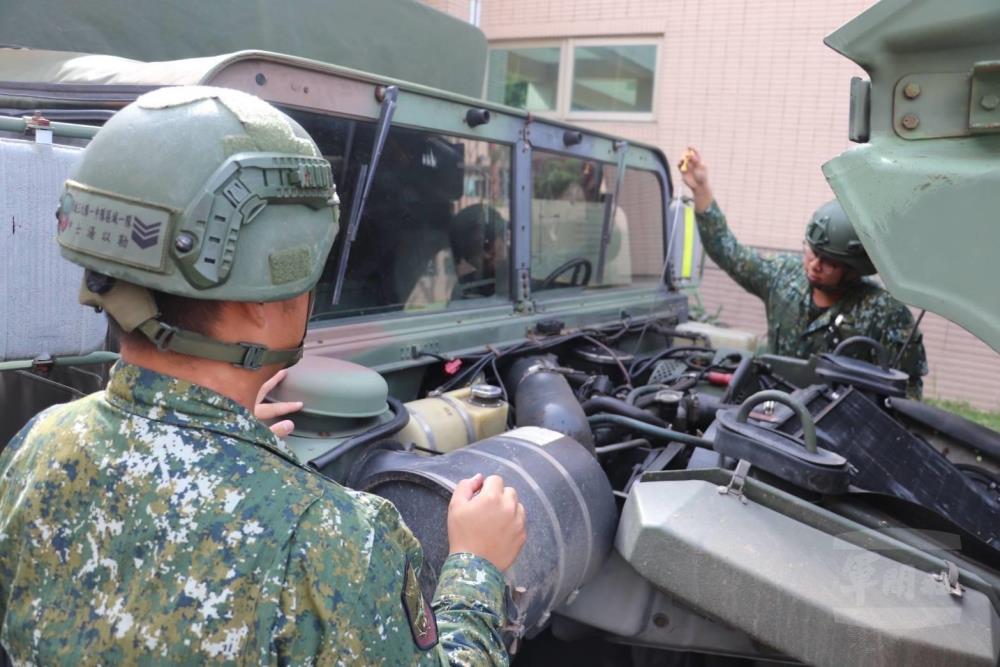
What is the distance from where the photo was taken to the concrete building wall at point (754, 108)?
7145 millimetres

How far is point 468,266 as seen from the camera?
3170mm

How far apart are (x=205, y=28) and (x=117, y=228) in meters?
2.26

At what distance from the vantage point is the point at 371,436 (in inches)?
85.5

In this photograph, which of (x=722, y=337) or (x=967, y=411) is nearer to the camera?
(x=722, y=337)

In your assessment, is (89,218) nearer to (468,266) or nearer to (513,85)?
(468,266)

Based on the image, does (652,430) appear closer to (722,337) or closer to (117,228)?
(117,228)

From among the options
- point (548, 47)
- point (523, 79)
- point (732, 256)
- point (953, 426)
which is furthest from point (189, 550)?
point (523, 79)

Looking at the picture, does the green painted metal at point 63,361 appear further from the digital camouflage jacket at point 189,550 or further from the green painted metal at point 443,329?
the digital camouflage jacket at point 189,550

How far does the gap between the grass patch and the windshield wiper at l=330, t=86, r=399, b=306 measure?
232 inches

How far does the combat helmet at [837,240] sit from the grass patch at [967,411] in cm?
388

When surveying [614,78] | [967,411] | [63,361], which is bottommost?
[967,411]

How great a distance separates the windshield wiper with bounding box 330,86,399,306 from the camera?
8.25 feet

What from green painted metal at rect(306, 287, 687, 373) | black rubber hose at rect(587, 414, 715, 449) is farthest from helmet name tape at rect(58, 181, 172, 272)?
black rubber hose at rect(587, 414, 715, 449)

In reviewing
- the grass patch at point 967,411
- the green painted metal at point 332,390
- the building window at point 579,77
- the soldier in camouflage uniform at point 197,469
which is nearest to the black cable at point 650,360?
the green painted metal at point 332,390
